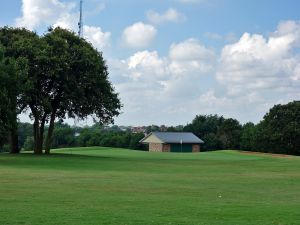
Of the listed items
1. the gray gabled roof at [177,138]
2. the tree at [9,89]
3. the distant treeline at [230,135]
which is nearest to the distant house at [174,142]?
the gray gabled roof at [177,138]

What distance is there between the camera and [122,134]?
460 ft

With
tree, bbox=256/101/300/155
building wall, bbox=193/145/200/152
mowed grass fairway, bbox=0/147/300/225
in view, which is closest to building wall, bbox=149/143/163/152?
building wall, bbox=193/145/200/152

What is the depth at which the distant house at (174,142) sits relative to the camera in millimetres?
122062

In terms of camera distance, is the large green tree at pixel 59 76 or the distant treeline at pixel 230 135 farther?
the distant treeline at pixel 230 135

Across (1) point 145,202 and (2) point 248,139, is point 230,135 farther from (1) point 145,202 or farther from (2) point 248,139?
(1) point 145,202

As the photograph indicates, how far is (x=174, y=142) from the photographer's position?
122312 millimetres

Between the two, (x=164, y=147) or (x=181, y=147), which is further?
(x=164, y=147)

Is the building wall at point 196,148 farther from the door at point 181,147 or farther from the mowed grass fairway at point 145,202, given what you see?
the mowed grass fairway at point 145,202

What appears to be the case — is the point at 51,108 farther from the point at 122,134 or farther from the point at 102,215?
A: the point at 122,134

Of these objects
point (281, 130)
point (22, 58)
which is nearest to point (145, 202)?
point (22, 58)

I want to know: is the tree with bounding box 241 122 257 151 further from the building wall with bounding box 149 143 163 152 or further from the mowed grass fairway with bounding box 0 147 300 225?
the mowed grass fairway with bounding box 0 147 300 225

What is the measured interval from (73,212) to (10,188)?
793cm

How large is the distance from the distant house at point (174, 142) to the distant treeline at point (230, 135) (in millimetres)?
6826

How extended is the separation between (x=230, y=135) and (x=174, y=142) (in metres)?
15.7
